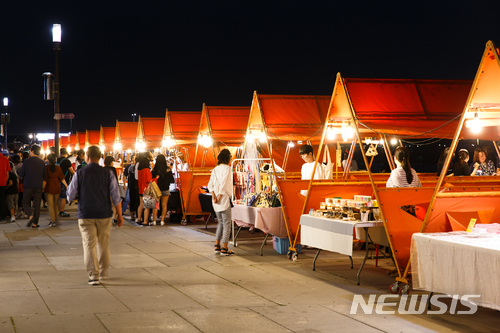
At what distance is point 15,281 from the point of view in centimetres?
788

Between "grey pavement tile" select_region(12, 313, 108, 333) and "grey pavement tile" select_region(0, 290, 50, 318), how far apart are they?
Result: 227mm

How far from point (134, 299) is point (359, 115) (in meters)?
4.24

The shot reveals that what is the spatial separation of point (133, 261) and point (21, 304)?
3.25 m

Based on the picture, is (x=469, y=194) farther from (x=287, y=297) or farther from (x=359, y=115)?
(x=287, y=297)

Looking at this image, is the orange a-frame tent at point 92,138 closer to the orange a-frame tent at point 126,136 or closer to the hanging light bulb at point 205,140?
the orange a-frame tent at point 126,136

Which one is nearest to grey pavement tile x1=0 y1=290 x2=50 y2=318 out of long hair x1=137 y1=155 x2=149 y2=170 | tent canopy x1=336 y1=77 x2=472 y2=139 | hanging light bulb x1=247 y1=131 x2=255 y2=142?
tent canopy x1=336 y1=77 x2=472 y2=139

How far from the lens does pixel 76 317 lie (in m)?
6.04

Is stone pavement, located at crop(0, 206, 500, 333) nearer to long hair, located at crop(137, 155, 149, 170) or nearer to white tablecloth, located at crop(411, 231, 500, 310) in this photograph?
white tablecloth, located at crop(411, 231, 500, 310)

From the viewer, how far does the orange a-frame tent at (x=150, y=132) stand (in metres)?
21.0

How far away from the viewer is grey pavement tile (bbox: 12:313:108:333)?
5559 millimetres

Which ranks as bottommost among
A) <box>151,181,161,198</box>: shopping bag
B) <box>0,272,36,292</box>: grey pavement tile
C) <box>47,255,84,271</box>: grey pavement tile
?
<box>47,255,84,271</box>: grey pavement tile

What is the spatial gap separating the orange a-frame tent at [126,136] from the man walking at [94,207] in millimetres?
17007

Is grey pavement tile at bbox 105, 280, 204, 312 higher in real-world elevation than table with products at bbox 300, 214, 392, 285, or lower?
lower

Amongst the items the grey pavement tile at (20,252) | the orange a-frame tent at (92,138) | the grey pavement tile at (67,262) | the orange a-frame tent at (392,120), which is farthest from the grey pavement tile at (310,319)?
the orange a-frame tent at (92,138)
